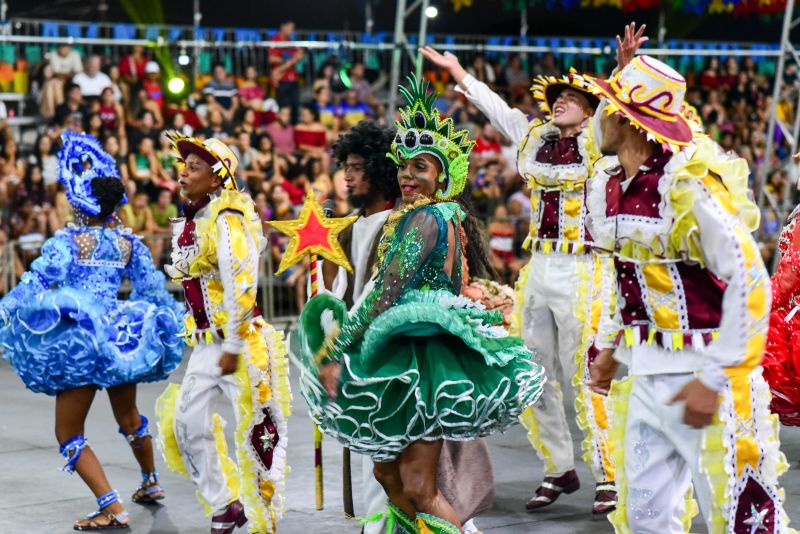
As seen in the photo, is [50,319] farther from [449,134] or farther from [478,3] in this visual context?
[478,3]

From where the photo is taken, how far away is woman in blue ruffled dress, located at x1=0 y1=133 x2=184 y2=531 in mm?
6711

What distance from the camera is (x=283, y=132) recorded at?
15.2 metres

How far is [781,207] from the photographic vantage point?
1658cm

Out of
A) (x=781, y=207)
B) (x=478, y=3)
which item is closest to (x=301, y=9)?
(x=478, y=3)

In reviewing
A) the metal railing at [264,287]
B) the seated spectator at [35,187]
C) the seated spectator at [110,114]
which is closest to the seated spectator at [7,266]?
the metal railing at [264,287]

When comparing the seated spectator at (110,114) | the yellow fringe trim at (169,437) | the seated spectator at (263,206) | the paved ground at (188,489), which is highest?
the seated spectator at (110,114)

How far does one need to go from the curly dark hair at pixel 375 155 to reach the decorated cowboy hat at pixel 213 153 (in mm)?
578

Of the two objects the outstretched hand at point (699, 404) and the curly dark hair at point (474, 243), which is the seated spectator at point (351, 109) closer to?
the curly dark hair at point (474, 243)

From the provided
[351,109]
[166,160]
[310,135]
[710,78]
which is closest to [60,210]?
[166,160]

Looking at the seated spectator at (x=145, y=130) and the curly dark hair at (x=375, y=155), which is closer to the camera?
the curly dark hair at (x=375, y=155)

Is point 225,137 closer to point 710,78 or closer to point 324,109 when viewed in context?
point 324,109

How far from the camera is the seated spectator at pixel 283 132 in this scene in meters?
15.2

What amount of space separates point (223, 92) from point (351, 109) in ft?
5.61

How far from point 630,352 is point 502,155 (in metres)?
11.8
